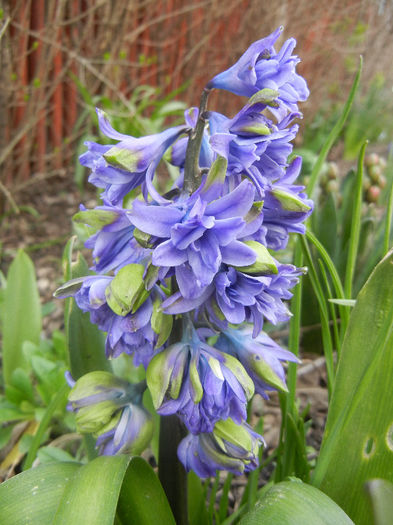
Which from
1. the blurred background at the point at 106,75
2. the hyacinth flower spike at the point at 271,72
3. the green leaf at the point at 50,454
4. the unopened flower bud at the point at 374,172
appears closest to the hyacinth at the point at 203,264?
the hyacinth flower spike at the point at 271,72

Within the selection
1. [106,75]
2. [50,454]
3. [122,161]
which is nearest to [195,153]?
[122,161]

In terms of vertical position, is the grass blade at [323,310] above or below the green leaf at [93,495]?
above

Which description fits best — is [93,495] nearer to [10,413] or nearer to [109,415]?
[109,415]

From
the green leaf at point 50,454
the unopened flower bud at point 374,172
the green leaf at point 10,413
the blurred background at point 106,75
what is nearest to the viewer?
the green leaf at point 50,454

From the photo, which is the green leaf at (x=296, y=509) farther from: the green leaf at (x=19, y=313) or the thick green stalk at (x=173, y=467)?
the green leaf at (x=19, y=313)

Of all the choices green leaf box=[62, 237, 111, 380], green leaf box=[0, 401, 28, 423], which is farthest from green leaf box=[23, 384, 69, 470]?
green leaf box=[0, 401, 28, 423]
